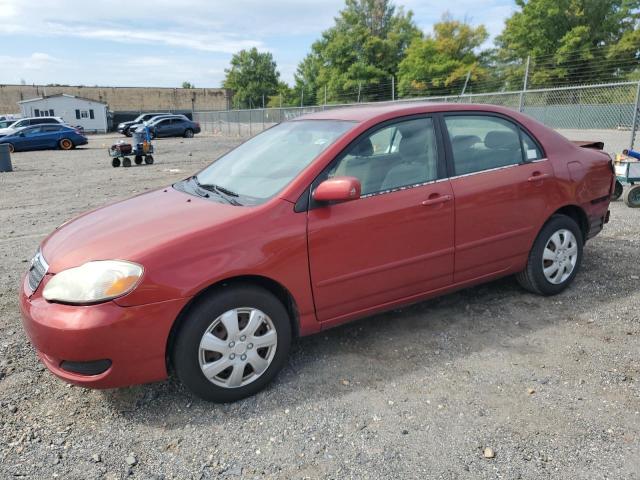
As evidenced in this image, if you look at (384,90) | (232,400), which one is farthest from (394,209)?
(384,90)

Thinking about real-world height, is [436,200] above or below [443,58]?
below

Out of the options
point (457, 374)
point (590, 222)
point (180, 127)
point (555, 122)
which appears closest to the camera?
point (457, 374)

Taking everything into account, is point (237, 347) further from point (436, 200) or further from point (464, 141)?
point (464, 141)

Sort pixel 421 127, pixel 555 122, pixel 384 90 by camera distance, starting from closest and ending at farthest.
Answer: pixel 421 127
pixel 555 122
pixel 384 90

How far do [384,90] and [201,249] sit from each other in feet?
156

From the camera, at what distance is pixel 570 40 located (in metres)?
40.9

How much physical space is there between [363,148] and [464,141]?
0.89 metres

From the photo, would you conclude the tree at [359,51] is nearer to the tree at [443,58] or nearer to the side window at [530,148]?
the tree at [443,58]

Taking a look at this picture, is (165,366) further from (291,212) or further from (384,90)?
(384,90)

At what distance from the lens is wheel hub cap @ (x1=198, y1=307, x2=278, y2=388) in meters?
2.84

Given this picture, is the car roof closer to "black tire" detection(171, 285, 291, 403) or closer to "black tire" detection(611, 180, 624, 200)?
"black tire" detection(171, 285, 291, 403)

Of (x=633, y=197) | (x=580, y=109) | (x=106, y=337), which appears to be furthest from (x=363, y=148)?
(x=580, y=109)

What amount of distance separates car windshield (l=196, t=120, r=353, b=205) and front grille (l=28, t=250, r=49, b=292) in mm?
1183

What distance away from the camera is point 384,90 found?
157 ft
